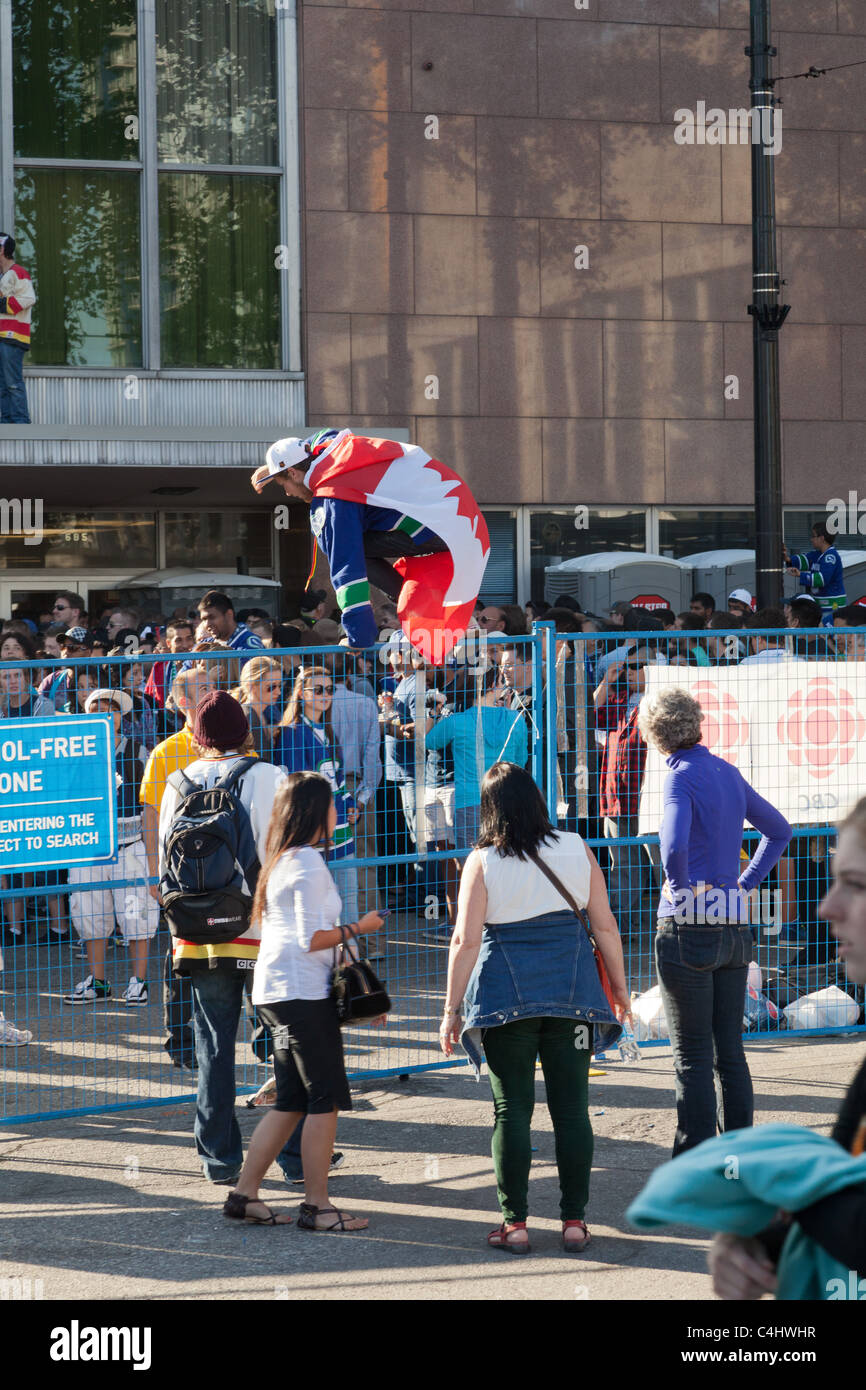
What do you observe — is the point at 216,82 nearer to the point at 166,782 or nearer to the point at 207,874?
the point at 166,782

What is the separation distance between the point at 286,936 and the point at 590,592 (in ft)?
44.7

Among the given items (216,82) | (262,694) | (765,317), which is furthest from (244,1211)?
(216,82)

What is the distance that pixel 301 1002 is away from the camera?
557 centimetres

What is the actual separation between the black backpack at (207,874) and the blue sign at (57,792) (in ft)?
2.82

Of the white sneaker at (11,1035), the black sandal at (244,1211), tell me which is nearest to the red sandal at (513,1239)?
the black sandal at (244,1211)

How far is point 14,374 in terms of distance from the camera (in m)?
16.9

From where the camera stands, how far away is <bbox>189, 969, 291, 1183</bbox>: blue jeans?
6.12 m

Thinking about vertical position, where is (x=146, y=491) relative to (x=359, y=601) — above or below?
above

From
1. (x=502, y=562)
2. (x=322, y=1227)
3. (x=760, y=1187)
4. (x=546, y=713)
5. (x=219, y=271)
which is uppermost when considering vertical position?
(x=219, y=271)

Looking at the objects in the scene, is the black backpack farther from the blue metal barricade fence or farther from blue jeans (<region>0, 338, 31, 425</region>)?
blue jeans (<region>0, 338, 31, 425</region>)

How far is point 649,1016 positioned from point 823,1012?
161 cm

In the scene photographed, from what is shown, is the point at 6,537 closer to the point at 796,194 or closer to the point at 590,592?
the point at 590,592
